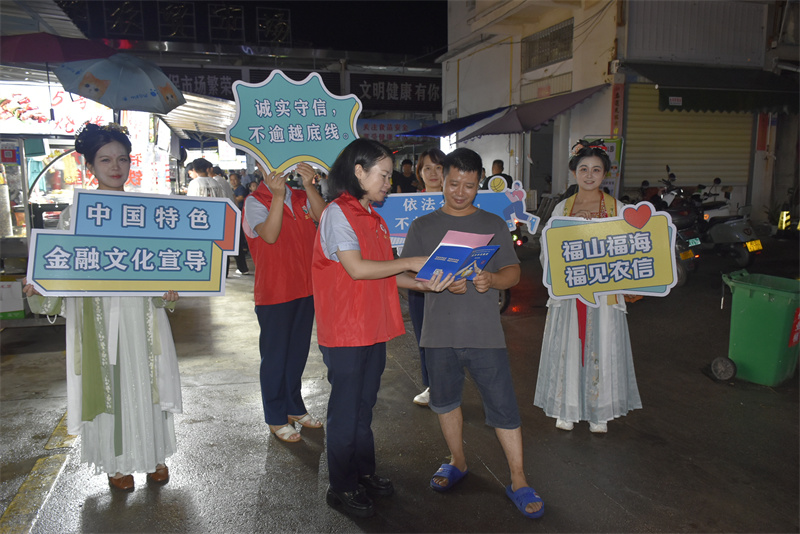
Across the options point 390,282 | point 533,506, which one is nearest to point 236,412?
point 390,282

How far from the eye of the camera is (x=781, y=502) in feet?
9.48

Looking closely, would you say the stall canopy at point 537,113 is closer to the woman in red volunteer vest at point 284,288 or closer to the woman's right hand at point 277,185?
the woman in red volunteer vest at point 284,288

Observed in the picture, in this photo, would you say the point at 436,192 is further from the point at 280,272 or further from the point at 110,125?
the point at 110,125

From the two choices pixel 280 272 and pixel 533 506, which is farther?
pixel 280 272

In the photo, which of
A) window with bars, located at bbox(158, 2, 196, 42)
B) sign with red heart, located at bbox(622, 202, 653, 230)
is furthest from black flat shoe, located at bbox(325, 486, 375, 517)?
window with bars, located at bbox(158, 2, 196, 42)

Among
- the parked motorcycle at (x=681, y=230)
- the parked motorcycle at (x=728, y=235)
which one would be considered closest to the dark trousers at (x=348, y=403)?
the parked motorcycle at (x=681, y=230)

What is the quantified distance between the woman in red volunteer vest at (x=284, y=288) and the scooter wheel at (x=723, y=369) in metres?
3.29

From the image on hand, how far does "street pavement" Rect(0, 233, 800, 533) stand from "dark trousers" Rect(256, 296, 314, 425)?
25cm

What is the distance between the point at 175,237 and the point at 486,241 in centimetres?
167

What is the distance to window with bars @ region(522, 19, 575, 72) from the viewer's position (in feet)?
39.0

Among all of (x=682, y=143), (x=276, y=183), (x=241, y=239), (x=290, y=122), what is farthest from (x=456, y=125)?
(x=276, y=183)

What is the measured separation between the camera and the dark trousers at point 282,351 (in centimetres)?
353

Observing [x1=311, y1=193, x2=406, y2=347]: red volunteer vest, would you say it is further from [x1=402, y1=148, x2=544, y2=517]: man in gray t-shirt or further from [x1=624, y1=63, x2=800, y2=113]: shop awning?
[x1=624, y1=63, x2=800, y2=113]: shop awning

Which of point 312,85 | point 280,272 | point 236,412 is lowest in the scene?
point 236,412
